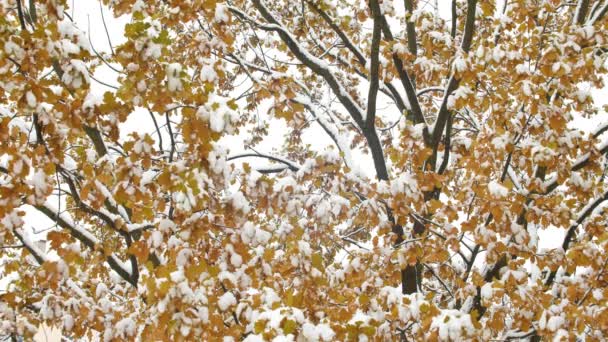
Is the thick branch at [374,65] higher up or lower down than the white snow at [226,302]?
higher up

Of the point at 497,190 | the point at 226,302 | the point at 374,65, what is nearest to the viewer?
the point at 226,302

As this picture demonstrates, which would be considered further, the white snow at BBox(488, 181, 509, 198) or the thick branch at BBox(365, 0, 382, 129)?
the thick branch at BBox(365, 0, 382, 129)

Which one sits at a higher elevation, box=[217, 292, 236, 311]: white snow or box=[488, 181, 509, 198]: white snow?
box=[488, 181, 509, 198]: white snow

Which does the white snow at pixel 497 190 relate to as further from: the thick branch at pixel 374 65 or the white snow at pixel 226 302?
the white snow at pixel 226 302

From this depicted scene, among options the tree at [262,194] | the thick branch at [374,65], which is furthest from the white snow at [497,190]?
the thick branch at [374,65]

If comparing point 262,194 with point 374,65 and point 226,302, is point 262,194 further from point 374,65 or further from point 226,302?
point 374,65

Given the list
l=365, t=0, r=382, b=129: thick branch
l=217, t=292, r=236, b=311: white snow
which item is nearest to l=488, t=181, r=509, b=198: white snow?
l=365, t=0, r=382, b=129: thick branch

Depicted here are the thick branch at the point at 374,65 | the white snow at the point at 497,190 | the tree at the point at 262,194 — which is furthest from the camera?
the thick branch at the point at 374,65

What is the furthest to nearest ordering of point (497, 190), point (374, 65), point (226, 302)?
point (374, 65)
point (497, 190)
point (226, 302)

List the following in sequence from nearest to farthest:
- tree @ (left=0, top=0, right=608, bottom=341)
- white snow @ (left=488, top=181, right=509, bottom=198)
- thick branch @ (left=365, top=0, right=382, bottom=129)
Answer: tree @ (left=0, top=0, right=608, bottom=341) < white snow @ (left=488, top=181, right=509, bottom=198) < thick branch @ (left=365, top=0, right=382, bottom=129)

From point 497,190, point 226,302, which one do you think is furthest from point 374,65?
point 226,302

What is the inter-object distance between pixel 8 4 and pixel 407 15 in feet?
12.5

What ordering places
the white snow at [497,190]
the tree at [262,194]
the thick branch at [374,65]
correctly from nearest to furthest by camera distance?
the tree at [262,194]
the white snow at [497,190]
the thick branch at [374,65]

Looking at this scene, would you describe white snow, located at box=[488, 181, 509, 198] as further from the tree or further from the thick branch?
the thick branch
